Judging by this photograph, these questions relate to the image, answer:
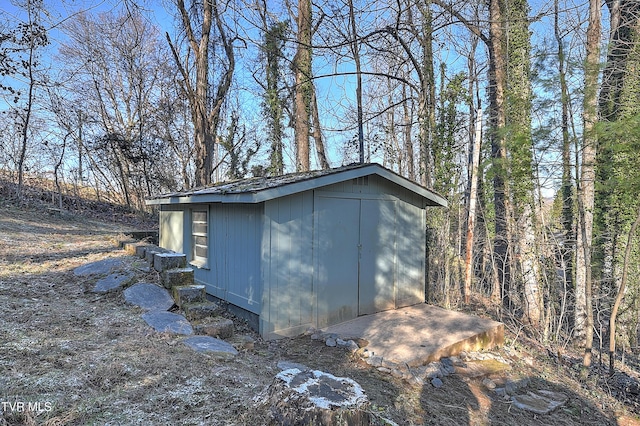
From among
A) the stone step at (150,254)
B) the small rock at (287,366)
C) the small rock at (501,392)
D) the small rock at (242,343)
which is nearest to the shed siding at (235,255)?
the small rock at (242,343)

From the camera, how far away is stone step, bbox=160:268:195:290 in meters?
4.79

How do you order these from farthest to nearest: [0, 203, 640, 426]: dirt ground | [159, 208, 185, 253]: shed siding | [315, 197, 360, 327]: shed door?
[159, 208, 185, 253]: shed siding < [315, 197, 360, 327]: shed door < [0, 203, 640, 426]: dirt ground

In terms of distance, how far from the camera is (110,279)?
497cm

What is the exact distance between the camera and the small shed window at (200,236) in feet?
21.7

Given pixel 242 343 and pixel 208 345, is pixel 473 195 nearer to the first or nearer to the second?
pixel 242 343

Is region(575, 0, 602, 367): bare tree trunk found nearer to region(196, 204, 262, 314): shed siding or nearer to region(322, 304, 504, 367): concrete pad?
region(322, 304, 504, 367): concrete pad

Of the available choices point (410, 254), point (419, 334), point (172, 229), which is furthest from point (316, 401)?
point (172, 229)

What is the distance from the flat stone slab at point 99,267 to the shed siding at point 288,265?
2.28 m

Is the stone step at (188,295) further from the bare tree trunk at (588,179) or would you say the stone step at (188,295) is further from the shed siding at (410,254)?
the bare tree trunk at (588,179)

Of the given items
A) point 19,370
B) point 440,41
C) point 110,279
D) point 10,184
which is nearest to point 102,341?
point 19,370

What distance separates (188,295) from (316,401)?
3057mm

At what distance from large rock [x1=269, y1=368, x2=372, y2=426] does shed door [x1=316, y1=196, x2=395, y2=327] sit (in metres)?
3.33

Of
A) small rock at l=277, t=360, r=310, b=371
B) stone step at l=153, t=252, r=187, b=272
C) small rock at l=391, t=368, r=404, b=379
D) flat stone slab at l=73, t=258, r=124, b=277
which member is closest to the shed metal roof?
stone step at l=153, t=252, r=187, b=272

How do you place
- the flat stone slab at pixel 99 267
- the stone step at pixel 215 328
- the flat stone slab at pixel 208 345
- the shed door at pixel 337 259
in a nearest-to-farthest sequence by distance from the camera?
the flat stone slab at pixel 208 345, the stone step at pixel 215 328, the flat stone slab at pixel 99 267, the shed door at pixel 337 259
